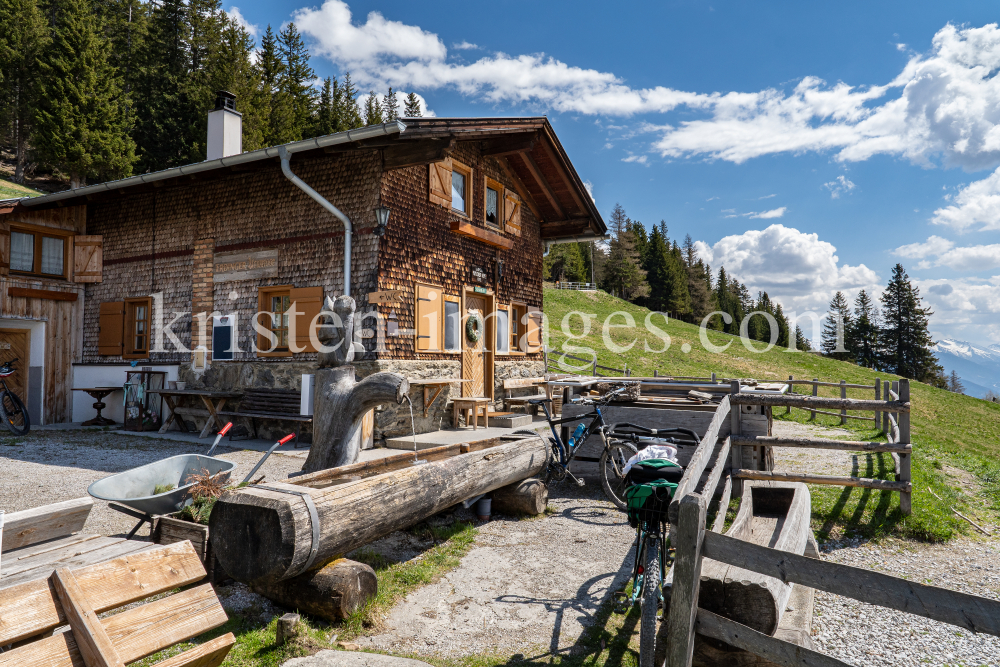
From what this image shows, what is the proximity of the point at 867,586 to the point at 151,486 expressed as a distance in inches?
175

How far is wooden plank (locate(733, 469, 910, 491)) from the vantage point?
5.36m

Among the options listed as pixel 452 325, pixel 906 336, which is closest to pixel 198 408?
pixel 452 325

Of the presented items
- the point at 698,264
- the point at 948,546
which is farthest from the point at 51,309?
the point at 698,264

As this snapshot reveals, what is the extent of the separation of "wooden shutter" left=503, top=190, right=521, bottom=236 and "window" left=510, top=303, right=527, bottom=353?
5.72 feet

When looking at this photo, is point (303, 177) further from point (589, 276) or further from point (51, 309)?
point (589, 276)

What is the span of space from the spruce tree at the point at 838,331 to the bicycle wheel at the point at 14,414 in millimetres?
59111

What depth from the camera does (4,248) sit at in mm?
11023

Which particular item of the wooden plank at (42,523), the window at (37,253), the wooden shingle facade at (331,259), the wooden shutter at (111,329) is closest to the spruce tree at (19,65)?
the window at (37,253)

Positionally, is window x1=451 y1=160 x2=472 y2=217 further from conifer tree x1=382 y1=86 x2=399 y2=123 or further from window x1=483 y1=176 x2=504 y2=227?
conifer tree x1=382 y1=86 x2=399 y2=123

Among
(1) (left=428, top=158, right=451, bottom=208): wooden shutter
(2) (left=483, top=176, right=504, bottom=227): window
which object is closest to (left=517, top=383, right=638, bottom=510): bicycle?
(1) (left=428, top=158, right=451, bottom=208): wooden shutter

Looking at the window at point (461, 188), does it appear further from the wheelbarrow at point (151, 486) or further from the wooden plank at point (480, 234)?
the wheelbarrow at point (151, 486)

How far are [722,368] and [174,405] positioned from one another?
76.9 ft

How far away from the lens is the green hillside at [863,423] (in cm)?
564

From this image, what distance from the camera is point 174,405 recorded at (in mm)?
10305
